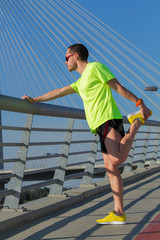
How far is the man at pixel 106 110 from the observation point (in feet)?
12.9

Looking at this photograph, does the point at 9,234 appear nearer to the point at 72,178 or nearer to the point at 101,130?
the point at 101,130

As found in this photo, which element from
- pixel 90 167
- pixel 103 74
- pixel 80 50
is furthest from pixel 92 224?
pixel 90 167

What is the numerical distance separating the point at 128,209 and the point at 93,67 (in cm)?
196

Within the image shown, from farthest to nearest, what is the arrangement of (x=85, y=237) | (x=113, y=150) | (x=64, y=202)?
(x=64, y=202), (x=113, y=150), (x=85, y=237)

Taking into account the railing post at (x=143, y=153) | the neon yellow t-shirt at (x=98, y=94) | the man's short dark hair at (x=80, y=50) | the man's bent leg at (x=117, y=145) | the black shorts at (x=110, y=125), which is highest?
the railing post at (x=143, y=153)

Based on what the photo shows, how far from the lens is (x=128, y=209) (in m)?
4.98

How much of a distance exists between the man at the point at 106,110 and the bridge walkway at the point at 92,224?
227 mm

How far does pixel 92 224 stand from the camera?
415 centimetres

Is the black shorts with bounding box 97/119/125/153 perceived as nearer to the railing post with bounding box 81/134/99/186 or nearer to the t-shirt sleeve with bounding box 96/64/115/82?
the t-shirt sleeve with bounding box 96/64/115/82

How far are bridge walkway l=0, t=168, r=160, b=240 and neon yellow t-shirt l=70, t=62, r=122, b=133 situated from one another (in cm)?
101

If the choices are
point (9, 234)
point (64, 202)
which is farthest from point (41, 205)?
point (9, 234)

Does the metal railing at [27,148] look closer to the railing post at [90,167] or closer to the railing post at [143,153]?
the railing post at [90,167]

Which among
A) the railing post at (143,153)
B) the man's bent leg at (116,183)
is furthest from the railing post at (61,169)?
the railing post at (143,153)

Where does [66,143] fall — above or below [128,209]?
above
